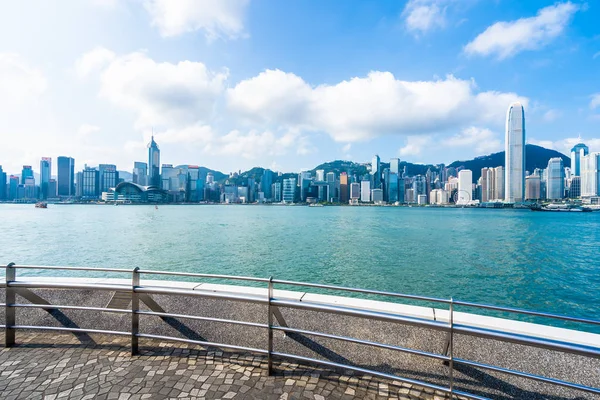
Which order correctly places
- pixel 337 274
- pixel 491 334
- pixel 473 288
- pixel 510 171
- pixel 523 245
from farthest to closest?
pixel 510 171, pixel 523 245, pixel 337 274, pixel 473 288, pixel 491 334

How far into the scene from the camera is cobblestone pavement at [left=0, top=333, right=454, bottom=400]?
3.15 meters

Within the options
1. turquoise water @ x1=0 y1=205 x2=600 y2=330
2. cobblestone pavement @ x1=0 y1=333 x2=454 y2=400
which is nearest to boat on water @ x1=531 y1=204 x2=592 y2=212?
turquoise water @ x1=0 y1=205 x2=600 y2=330

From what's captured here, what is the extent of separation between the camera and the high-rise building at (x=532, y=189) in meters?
179

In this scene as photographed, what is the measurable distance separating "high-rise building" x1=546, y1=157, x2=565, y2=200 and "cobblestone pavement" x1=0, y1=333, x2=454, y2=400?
22975 cm

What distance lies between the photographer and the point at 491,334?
107 inches

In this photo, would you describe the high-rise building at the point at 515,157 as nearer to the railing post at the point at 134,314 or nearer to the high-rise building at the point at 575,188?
the high-rise building at the point at 575,188

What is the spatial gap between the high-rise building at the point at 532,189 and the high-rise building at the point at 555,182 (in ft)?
17.3

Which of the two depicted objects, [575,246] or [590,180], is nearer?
[575,246]

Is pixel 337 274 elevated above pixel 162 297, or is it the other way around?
pixel 162 297

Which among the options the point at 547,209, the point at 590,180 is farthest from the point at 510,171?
the point at 590,180

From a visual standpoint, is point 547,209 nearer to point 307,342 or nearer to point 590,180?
point 590,180

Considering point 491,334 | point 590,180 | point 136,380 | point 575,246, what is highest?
point 590,180

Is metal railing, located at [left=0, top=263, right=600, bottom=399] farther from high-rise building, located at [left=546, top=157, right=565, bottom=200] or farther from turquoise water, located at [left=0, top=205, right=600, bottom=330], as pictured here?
high-rise building, located at [left=546, top=157, right=565, bottom=200]

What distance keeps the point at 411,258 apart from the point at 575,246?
2556 centimetres
